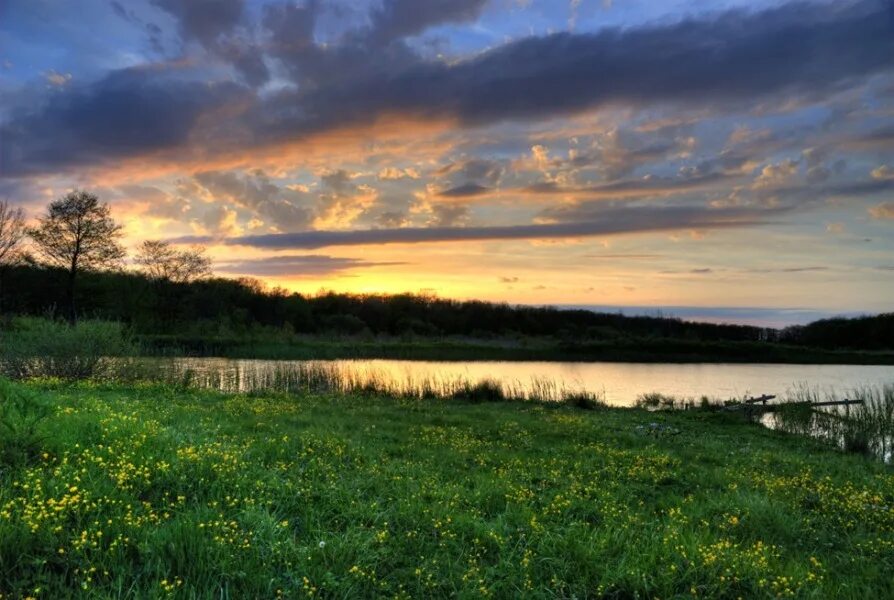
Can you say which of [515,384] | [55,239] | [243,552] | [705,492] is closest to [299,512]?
[243,552]

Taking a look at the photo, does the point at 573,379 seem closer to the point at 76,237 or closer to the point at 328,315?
the point at 76,237

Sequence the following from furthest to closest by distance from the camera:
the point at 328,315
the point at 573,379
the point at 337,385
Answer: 1. the point at 328,315
2. the point at 573,379
3. the point at 337,385

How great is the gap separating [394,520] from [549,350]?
71.2 meters

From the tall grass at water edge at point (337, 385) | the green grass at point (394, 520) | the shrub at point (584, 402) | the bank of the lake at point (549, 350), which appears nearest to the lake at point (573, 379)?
the tall grass at water edge at point (337, 385)

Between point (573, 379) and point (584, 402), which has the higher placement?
point (584, 402)

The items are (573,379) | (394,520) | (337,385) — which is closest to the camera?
(394,520)

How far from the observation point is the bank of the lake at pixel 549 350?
55656 mm

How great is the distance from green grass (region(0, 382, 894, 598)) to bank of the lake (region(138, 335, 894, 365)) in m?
43.9

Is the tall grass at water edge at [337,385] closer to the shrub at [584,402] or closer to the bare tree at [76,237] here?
the shrub at [584,402]

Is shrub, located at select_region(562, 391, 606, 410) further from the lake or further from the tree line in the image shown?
the tree line

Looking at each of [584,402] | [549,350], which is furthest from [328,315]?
[584,402]

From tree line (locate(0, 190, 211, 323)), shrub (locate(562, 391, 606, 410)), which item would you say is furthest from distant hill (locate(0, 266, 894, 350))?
shrub (locate(562, 391, 606, 410))

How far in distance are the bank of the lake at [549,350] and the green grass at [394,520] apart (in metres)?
43.9

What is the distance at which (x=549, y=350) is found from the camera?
7594cm
